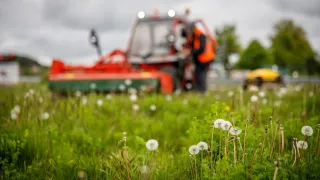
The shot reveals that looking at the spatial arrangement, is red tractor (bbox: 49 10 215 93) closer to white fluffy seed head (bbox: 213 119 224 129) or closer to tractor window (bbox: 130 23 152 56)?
tractor window (bbox: 130 23 152 56)

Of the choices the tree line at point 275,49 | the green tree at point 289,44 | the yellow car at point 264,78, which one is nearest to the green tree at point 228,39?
the tree line at point 275,49

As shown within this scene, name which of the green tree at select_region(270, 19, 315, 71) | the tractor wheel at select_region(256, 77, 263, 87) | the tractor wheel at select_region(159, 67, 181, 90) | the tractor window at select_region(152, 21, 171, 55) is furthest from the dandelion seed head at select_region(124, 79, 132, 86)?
the green tree at select_region(270, 19, 315, 71)

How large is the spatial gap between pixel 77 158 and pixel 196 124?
1.07m

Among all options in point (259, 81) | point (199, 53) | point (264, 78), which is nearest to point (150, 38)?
point (199, 53)

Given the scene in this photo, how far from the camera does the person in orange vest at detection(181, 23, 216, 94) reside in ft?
33.2

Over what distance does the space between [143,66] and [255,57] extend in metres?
48.3

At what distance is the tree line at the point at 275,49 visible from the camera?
183ft

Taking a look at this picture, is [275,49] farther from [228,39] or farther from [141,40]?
[141,40]

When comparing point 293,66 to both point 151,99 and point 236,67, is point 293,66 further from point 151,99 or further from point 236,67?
point 151,99

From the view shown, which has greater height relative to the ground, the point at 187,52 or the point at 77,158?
→ the point at 187,52

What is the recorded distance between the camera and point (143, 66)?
34.7 feet

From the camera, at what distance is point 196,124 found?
2.40 m

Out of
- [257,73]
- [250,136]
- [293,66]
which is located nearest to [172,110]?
[250,136]

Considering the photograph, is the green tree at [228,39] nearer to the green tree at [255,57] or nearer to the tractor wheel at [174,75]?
the green tree at [255,57]
